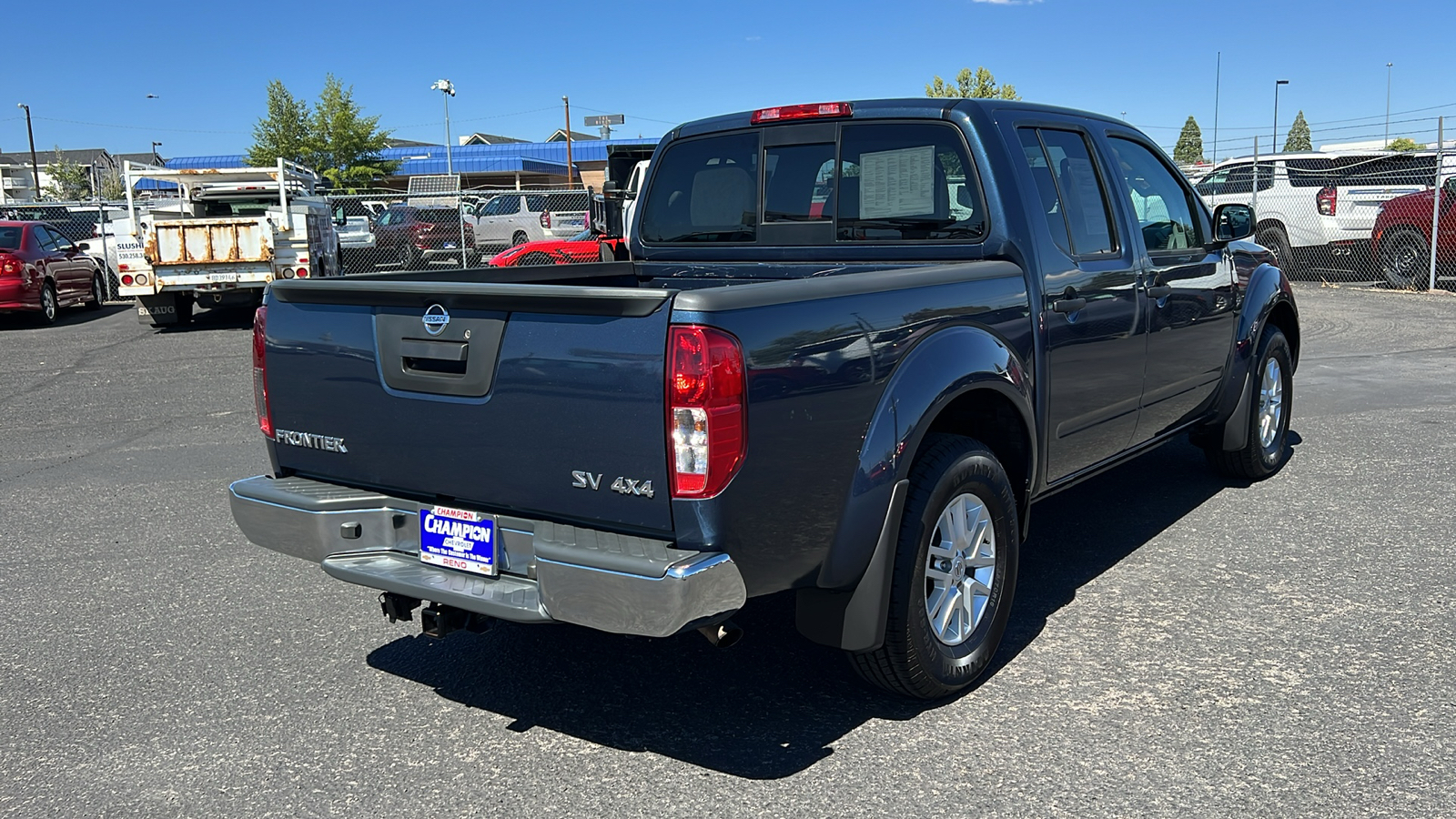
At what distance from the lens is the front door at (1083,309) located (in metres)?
4.37

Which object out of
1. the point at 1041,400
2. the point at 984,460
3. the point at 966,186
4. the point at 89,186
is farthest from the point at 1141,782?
the point at 89,186

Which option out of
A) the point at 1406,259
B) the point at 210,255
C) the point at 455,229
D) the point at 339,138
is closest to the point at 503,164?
the point at 339,138

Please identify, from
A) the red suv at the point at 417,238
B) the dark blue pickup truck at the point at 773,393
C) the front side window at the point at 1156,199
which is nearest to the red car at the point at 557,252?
the red suv at the point at 417,238

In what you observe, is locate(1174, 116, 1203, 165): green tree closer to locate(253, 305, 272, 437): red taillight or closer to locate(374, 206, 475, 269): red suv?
locate(374, 206, 475, 269): red suv

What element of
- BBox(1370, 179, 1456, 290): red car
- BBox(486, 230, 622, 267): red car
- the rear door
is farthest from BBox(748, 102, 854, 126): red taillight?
BBox(1370, 179, 1456, 290): red car

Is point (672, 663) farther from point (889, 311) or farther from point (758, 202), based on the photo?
point (758, 202)

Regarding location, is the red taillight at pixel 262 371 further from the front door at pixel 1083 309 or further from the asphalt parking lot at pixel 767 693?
the front door at pixel 1083 309

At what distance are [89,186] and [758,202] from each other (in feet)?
330

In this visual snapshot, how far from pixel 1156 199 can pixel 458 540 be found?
3.68 meters

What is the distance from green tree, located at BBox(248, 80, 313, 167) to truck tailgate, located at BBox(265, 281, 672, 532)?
56.0 meters

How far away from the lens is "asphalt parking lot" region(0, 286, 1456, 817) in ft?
10.7

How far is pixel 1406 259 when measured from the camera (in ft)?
58.4

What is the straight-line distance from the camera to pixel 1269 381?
655 cm

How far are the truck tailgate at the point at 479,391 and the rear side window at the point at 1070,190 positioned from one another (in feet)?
7.10
